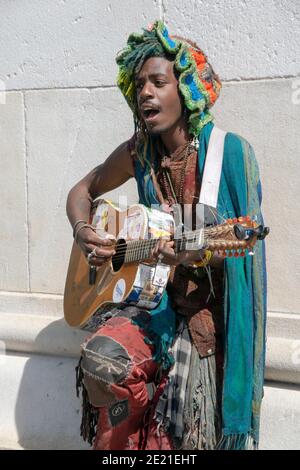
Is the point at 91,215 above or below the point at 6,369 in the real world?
above

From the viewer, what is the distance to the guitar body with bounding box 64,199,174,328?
9.15 feet

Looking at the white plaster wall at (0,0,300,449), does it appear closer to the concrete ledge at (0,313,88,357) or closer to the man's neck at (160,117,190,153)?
the concrete ledge at (0,313,88,357)

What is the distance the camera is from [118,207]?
3.25 m

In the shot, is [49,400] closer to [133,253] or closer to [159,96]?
[133,253]

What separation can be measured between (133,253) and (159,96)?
24.3 inches

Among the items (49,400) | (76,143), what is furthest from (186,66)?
(49,400)

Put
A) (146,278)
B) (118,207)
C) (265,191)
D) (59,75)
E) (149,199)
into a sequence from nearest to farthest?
(146,278) < (149,199) < (118,207) < (265,191) < (59,75)

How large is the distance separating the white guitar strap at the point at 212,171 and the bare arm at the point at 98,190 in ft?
1.62

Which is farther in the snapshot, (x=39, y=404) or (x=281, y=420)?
(x=39, y=404)

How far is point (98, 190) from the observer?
3475 mm

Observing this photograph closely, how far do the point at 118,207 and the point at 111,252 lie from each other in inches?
10.2

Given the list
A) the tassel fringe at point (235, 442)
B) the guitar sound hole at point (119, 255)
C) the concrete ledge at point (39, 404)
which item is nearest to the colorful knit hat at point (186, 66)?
the guitar sound hole at point (119, 255)
